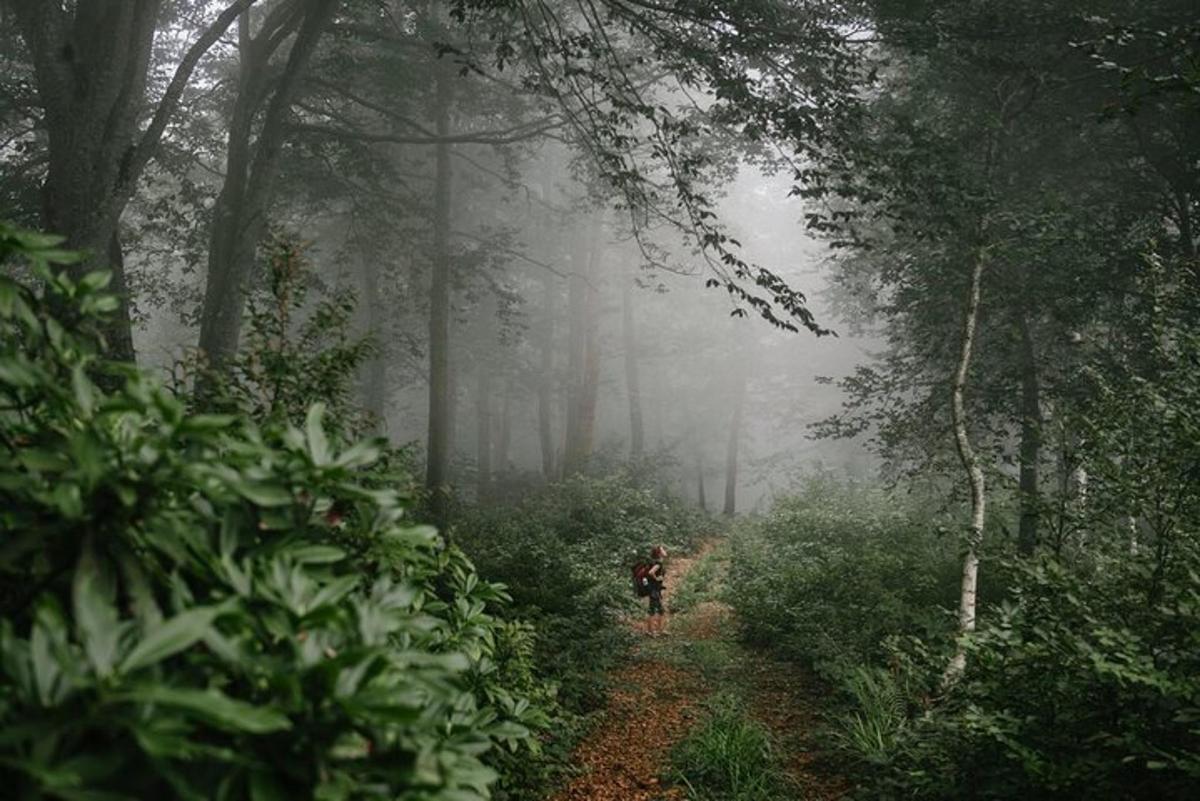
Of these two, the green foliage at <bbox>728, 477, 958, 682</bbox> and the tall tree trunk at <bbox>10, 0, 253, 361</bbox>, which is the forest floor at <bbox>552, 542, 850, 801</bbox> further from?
the tall tree trunk at <bbox>10, 0, 253, 361</bbox>

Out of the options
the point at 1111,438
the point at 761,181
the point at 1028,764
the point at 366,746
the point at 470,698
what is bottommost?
the point at 1028,764

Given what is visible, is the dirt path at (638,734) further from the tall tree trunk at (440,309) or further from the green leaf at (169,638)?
the tall tree trunk at (440,309)

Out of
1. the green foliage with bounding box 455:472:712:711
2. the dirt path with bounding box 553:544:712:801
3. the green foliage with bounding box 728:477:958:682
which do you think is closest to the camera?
the dirt path with bounding box 553:544:712:801

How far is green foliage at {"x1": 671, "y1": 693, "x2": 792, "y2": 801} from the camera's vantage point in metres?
5.25

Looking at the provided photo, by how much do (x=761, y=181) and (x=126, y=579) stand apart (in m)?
37.3

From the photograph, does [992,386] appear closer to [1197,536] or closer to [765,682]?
[765,682]

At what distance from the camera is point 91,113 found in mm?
6508

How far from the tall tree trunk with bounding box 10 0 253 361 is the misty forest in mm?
38

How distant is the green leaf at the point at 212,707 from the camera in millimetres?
1070

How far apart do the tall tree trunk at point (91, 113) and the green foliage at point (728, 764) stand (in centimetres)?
605

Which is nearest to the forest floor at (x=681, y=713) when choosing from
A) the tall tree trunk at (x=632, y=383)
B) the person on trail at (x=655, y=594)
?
the person on trail at (x=655, y=594)

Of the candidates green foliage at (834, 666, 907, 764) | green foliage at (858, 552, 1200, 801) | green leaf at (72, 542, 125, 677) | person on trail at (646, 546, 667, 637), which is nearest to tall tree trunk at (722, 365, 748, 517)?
person on trail at (646, 546, 667, 637)

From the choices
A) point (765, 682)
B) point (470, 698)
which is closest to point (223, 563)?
point (470, 698)

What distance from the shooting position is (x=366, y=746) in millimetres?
1370
